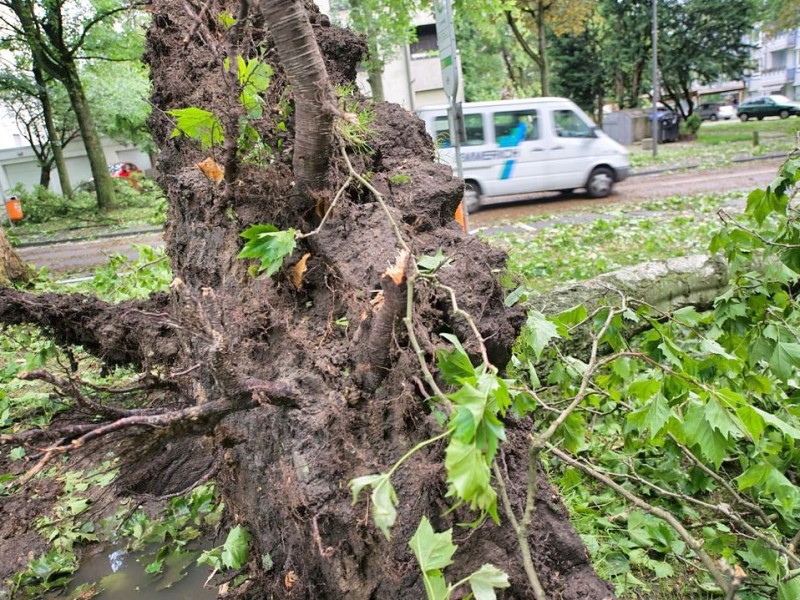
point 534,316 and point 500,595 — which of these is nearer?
point 500,595

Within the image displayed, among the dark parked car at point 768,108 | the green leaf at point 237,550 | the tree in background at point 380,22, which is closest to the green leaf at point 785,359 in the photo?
the green leaf at point 237,550

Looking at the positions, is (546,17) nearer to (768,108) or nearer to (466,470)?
(768,108)

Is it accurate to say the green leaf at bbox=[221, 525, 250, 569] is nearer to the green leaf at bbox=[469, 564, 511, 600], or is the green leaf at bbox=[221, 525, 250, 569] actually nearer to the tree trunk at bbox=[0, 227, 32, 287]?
the green leaf at bbox=[469, 564, 511, 600]

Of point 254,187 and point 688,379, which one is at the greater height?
point 254,187

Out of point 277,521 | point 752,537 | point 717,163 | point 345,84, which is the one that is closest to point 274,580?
point 277,521

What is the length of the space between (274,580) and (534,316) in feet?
4.18

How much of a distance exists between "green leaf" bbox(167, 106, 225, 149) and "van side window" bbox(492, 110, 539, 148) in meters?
9.68

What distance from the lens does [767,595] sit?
7.11 ft

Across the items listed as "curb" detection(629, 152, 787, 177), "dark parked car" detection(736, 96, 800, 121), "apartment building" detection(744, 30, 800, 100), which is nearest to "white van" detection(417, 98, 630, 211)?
"curb" detection(629, 152, 787, 177)

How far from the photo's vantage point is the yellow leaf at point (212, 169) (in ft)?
7.98

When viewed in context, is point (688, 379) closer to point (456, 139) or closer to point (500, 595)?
point (500, 595)

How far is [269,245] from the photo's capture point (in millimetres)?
2020

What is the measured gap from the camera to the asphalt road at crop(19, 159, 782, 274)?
10797mm

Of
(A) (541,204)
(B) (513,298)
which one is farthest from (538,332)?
(A) (541,204)
